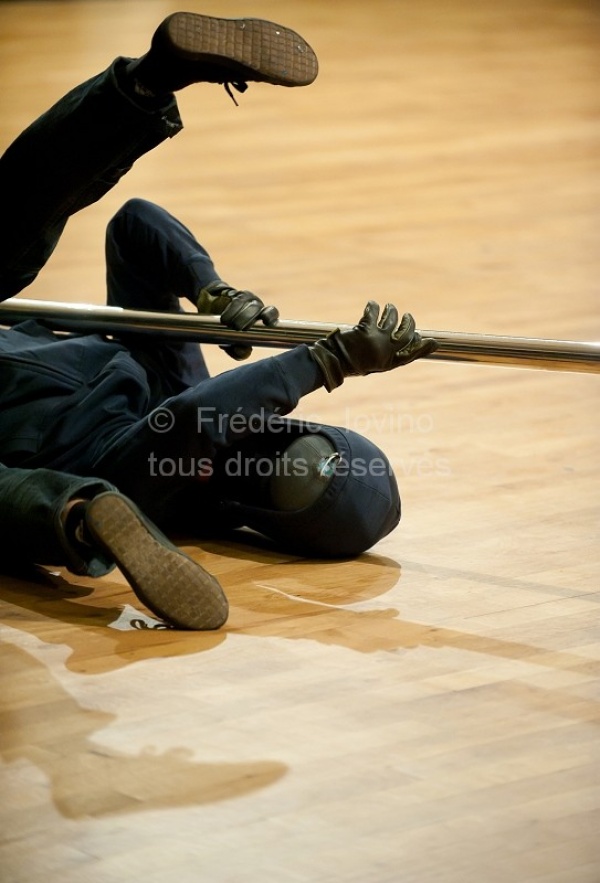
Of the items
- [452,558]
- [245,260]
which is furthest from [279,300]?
[452,558]

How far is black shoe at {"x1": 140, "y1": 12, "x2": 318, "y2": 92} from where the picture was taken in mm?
1528

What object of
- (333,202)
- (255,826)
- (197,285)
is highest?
(333,202)

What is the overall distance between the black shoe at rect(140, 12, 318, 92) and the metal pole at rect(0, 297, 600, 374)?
1.11ft

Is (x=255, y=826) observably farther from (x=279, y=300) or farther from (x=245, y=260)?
(x=245, y=260)

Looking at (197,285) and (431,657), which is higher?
(197,285)

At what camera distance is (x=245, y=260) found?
307 cm

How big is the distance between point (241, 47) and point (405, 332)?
1.28ft

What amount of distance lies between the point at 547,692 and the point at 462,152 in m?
2.65

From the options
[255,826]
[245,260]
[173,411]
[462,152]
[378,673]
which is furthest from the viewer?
[462,152]

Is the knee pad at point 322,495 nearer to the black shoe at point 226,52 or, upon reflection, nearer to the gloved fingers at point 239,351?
the gloved fingers at point 239,351

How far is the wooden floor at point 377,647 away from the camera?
4.05 feet

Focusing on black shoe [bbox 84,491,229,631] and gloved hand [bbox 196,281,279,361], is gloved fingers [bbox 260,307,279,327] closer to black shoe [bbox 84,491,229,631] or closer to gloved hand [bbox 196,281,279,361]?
gloved hand [bbox 196,281,279,361]

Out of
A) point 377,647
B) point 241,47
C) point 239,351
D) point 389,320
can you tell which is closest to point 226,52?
point 241,47

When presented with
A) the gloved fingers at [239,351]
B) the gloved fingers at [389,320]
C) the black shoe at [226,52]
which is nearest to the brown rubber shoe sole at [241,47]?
the black shoe at [226,52]
